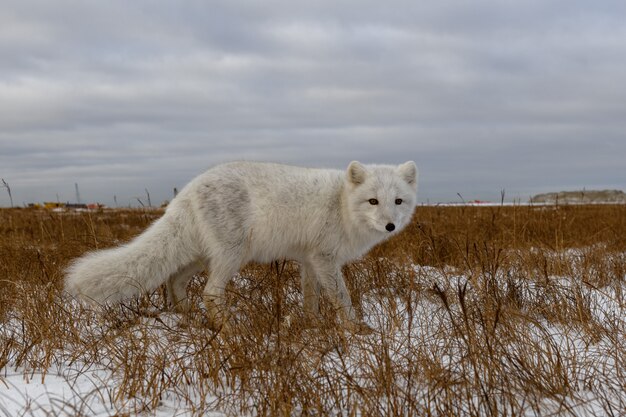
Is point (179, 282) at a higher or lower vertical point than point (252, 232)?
lower

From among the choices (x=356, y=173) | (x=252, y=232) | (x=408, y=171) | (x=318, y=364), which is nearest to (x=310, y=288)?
(x=252, y=232)

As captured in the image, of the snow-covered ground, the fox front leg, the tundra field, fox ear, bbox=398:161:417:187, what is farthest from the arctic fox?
the snow-covered ground

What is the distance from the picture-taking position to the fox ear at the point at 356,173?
4.28 metres

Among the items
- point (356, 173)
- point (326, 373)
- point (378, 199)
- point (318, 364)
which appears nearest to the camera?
point (326, 373)

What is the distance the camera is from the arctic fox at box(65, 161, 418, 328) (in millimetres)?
3795

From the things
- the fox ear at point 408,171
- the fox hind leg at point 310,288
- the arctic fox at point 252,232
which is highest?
the fox ear at point 408,171

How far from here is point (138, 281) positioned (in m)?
3.74

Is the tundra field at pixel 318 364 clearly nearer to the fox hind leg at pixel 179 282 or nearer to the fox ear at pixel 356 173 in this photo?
the fox hind leg at pixel 179 282

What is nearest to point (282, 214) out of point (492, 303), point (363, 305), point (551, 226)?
point (363, 305)

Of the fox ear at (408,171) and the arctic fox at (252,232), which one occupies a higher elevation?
the fox ear at (408,171)

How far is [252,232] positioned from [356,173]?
103 cm

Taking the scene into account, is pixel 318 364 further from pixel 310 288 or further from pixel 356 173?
pixel 356 173

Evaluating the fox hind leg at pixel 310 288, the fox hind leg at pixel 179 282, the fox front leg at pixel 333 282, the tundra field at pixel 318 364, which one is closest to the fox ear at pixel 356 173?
the fox front leg at pixel 333 282

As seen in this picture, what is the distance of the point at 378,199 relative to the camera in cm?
418
